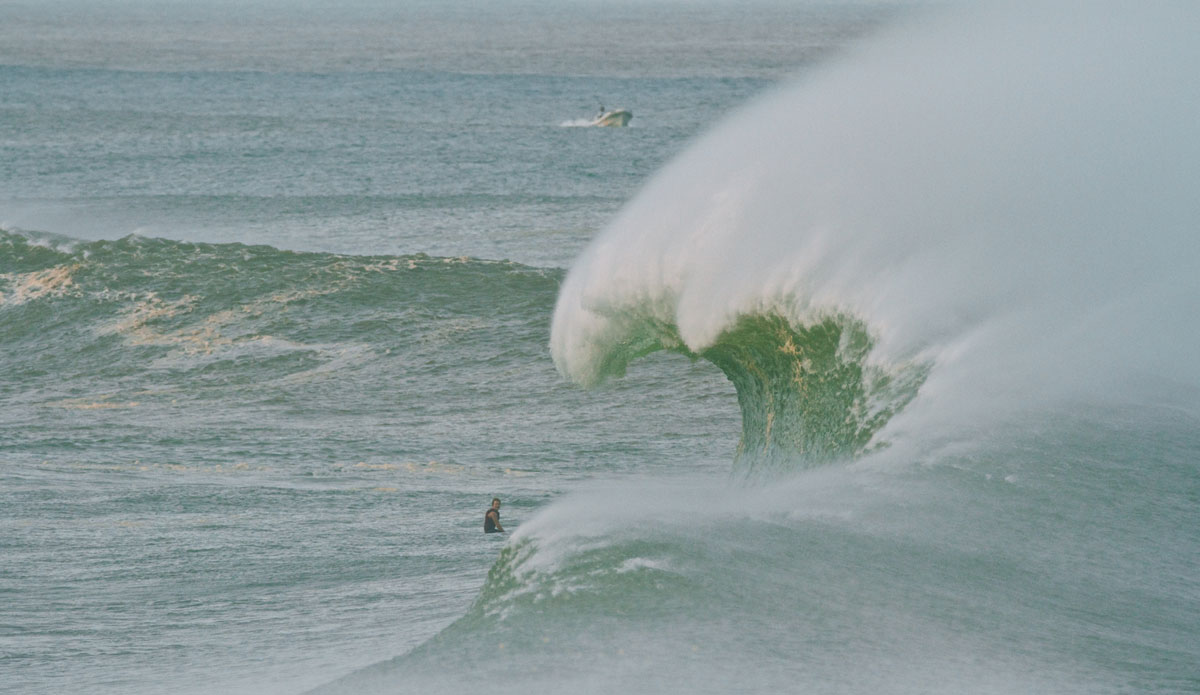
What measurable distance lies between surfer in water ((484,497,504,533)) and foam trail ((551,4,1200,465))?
1.47 m

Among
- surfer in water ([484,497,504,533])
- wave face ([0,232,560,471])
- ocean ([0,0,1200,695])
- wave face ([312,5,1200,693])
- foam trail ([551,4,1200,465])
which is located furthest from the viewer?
wave face ([0,232,560,471])

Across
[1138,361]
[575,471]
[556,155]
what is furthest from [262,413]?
[556,155]

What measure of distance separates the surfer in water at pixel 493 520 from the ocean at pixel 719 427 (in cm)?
12

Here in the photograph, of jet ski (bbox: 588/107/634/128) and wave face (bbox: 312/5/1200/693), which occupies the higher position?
jet ski (bbox: 588/107/634/128)

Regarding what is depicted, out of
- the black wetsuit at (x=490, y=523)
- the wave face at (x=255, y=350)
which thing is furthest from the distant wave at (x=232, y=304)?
the black wetsuit at (x=490, y=523)

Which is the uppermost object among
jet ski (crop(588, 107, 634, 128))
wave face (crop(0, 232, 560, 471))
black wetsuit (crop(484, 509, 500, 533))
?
jet ski (crop(588, 107, 634, 128))

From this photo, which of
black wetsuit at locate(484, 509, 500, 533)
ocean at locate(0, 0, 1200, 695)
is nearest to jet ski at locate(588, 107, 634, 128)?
ocean at locate(0, 0, 1200, 695)

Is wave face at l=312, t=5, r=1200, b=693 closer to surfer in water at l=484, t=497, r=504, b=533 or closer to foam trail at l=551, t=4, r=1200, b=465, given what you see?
foam trail at l=551, t=4, r=1200, b=465

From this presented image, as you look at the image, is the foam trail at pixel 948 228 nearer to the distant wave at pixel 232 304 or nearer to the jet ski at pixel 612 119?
the distant wave at pixel 232 304

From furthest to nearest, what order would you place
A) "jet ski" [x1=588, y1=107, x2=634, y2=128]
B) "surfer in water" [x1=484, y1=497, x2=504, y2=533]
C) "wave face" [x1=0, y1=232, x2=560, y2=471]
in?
1. "jet ski" [x1=588, y1=107, x2=634, y2=128]
2. "wave face" [x1=0, y1=232, x2=560, y2=471]
3. "surfer in water" [x1=484, y1=497, x2=504, y2=533]

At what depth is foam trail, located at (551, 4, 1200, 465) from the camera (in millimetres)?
13469

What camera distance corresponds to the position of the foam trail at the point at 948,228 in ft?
44.2

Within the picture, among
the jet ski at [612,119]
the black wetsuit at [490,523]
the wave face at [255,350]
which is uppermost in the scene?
the jet ski at [612,119]

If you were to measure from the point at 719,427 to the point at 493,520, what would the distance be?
21.0ft
